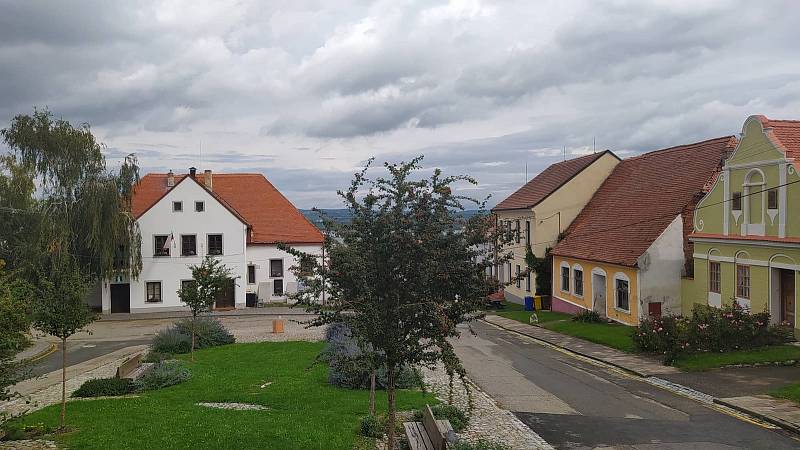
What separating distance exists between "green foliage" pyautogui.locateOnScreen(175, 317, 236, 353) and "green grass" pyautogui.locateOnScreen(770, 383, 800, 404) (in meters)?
20.9

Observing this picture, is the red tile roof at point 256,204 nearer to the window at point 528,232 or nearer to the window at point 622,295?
the window at point 528,232

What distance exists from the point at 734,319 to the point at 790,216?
382cm

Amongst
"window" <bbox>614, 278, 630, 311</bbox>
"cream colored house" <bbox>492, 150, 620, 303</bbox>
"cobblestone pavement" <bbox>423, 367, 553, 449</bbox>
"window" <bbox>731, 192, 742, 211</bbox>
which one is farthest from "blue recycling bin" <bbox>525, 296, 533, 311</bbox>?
"cobblestone pavement" <bbox>423, 367, 553, 449</bbox>

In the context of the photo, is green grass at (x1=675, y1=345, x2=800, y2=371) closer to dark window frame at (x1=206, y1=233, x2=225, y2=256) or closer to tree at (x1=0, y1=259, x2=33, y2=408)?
tree at (x1=0, y1=259, x2=33, y2=408)

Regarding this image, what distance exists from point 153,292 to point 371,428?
1346 inches

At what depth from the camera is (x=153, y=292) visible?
4234 cm

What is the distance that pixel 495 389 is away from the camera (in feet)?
57.7

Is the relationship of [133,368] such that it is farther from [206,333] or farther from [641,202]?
[641,202]

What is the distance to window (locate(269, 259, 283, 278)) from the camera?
1805 inches

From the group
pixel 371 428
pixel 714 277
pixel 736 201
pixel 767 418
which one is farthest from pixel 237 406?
pixel 736 201

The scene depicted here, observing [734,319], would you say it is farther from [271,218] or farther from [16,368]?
[271,218]

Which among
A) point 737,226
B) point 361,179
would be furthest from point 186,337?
point 737,226

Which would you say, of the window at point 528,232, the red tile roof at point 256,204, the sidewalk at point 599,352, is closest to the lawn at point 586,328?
the sidewalk at point 599,352

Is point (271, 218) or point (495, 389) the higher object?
point (271, 218)
